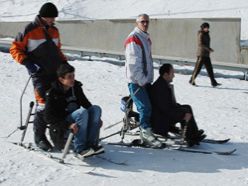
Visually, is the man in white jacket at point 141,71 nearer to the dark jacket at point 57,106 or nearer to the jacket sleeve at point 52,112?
the dark jacket at point 57,106

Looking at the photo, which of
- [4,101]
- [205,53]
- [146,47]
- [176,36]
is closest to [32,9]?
[176,36]

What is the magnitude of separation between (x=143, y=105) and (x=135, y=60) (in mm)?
578

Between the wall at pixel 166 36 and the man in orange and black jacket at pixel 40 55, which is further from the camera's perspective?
the wall at pixel 166 36

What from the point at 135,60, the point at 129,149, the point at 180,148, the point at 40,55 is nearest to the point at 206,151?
the point at 180,148

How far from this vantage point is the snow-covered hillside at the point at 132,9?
2661cm

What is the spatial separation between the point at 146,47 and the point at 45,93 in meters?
1.43

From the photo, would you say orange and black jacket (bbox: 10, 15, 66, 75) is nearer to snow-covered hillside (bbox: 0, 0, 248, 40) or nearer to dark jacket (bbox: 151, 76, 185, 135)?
dark jacket (bbox: 151, 76, 185, 135)

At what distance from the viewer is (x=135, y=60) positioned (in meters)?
6.75

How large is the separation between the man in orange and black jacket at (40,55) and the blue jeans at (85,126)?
57 centimetres

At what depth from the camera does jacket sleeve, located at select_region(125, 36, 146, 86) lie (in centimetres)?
676

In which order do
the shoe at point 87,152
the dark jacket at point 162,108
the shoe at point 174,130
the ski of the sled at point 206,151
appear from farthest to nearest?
the shoe at point 174,130
the dark jacket at point 162,108
the ski of the sled at point 206,151
the shoe at point 87,152

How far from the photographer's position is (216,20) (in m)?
16.2

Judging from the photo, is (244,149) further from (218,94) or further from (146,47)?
(218,94)

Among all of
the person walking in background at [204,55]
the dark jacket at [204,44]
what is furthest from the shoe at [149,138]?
the dark jacket at [204,44]
